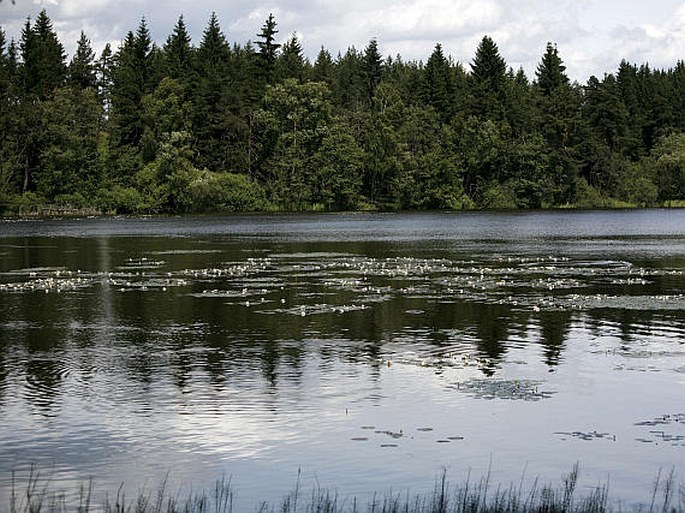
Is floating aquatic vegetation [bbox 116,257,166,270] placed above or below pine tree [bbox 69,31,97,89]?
below

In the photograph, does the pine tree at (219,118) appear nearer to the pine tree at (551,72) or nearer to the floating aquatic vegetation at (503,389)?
the pine tree at (551,72)

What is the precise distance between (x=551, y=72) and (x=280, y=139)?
60009 mm

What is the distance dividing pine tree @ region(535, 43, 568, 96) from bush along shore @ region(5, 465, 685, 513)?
187119mm

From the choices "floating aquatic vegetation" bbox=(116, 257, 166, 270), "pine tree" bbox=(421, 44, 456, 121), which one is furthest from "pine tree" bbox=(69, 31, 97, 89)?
"floating aquatic vegetation" bbox=(116, 257, 166, 270)

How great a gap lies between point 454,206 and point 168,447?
16675 centimetres

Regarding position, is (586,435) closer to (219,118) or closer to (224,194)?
(224,194)

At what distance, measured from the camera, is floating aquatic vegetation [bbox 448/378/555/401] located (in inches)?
866

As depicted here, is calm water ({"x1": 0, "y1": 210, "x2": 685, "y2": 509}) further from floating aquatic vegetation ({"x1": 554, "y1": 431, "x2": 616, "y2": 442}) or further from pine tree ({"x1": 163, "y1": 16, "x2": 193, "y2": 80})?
pine tree ({"x1": 163, "y1": 16, "x2": 193, "y2": 80})

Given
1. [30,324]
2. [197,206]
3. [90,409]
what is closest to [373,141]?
[197,206]

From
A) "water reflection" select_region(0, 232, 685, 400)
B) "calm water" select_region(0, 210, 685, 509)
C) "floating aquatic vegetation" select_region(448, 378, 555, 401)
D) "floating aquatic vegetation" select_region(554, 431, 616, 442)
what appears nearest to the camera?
"calm water" select_region(0, 210, 685, 509)

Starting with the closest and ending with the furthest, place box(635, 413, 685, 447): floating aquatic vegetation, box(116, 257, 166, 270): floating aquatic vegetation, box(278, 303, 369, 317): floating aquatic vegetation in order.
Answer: box(635, 413, 685, 447): floating aquatic vegetation → box(278, 303, 369, 317): floating aquatic vegetation → box(116, 257, 166, 270): floating aquatic vegetation

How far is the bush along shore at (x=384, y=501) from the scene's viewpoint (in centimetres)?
1384

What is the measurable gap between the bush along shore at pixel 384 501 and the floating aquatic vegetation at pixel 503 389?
5.97 meters

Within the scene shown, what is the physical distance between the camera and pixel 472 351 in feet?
91.4
